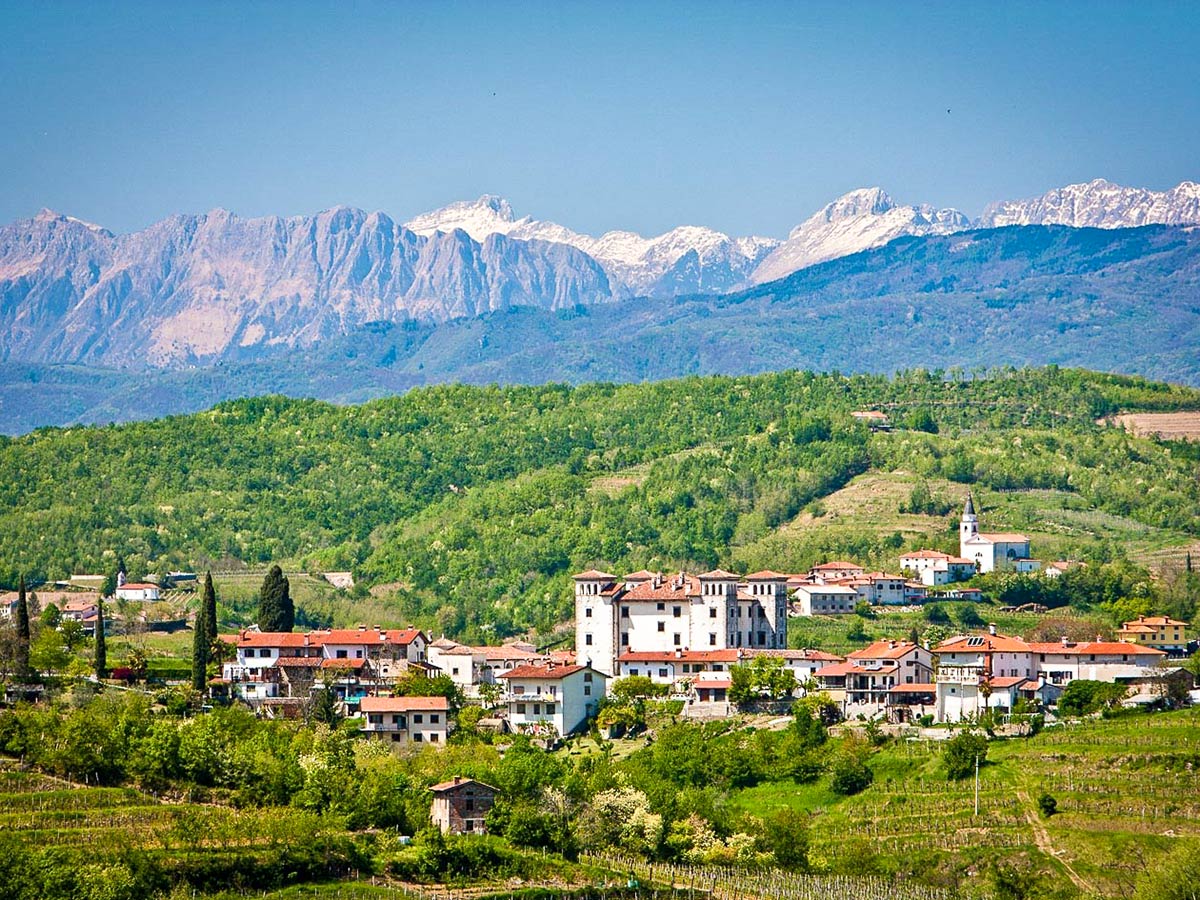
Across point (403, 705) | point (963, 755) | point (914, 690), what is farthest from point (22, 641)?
point (963, 755)

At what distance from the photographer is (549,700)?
92438 mm

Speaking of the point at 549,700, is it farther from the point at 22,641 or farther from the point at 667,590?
the point at 22,641

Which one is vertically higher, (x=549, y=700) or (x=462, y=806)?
(x=549, y=700)

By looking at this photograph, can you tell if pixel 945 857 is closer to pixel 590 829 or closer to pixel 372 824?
pixel 590 829

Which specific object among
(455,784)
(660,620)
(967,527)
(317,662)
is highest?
(967,527)

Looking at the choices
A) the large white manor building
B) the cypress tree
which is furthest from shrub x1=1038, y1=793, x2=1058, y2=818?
the cypress tree

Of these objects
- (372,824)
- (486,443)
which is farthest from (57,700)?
(486,443)

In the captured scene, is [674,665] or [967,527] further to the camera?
[967,527]

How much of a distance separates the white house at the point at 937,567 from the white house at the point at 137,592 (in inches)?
1749

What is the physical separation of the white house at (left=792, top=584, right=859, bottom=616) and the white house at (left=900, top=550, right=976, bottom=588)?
858 cm

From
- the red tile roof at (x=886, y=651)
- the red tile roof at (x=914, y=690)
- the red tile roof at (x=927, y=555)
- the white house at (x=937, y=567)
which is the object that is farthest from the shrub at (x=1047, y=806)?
the red tile roof at (x=927, y=555)

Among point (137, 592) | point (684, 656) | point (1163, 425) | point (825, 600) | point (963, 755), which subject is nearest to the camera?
point (963, 755)

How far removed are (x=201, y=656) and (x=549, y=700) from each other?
14.9m

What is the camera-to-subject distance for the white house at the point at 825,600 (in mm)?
121750
